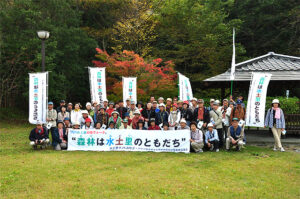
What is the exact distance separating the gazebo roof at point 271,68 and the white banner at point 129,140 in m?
5.29

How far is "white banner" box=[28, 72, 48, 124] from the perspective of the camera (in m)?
11.1

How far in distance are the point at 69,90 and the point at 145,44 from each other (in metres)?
7.73

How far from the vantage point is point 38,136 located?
396 inches

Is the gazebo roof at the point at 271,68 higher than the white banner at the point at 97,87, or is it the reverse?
the gazebo roof at the point at 271,68

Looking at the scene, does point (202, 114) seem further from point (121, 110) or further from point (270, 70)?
point (270, 70)

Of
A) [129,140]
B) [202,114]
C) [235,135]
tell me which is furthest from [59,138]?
[235,135]

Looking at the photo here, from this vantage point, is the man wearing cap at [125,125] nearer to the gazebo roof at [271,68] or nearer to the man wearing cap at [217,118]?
the man wearing cap at [217,118]

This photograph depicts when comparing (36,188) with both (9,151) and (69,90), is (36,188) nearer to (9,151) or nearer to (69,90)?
(9,151)

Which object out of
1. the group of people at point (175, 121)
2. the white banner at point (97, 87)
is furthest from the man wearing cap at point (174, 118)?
the white banner at point (97, 87)

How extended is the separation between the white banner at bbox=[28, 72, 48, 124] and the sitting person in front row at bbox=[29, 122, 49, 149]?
1015 millimetres

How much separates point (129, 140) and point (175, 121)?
192 cm

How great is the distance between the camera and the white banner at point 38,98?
36.4ft

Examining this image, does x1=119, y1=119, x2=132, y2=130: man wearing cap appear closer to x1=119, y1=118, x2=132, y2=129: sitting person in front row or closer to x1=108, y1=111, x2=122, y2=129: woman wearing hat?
x1=119, y1=118, x2=132, y2=129: sitting person in front row

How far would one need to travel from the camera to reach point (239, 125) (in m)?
9.84
